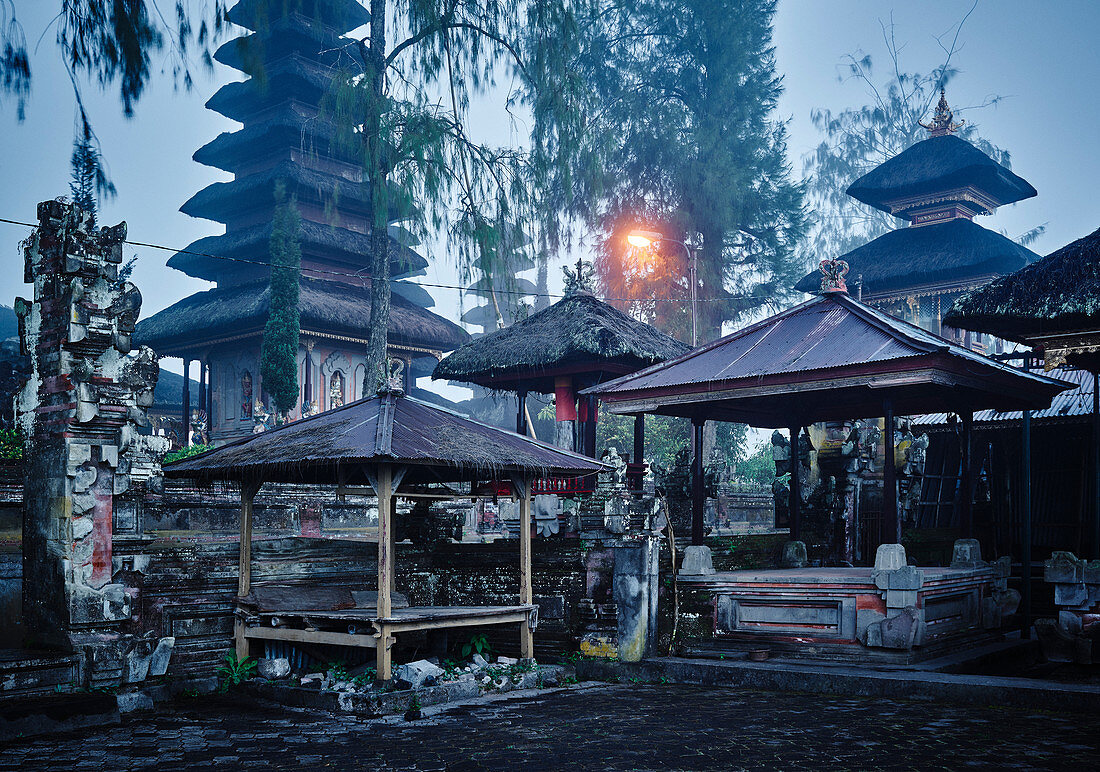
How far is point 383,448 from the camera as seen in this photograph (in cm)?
964

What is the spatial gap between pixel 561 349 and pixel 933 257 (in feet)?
45.8

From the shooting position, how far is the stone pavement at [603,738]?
7211 millimetres

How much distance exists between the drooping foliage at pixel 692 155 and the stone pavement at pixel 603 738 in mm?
29193

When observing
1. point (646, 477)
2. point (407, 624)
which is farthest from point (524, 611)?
point (646, 477)

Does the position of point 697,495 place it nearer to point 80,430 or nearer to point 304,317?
point 80,430

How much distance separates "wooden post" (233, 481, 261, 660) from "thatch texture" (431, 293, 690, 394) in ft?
28.6

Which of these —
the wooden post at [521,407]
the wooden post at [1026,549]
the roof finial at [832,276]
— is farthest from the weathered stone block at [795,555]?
the wooden post at [521,407]

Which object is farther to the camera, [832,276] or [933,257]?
[933,257]

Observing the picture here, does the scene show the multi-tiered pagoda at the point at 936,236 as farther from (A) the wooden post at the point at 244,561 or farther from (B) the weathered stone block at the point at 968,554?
(A) the wooden post at the point at 244,561

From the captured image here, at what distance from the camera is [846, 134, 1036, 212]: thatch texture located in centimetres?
2869

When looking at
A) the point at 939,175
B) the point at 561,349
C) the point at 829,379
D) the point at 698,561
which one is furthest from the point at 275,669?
the point at 939,175

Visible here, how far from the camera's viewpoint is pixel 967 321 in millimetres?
14336

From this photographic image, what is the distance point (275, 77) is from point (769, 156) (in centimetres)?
1981

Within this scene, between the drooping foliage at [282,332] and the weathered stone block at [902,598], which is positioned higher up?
the drooping foliage at [282,332]
